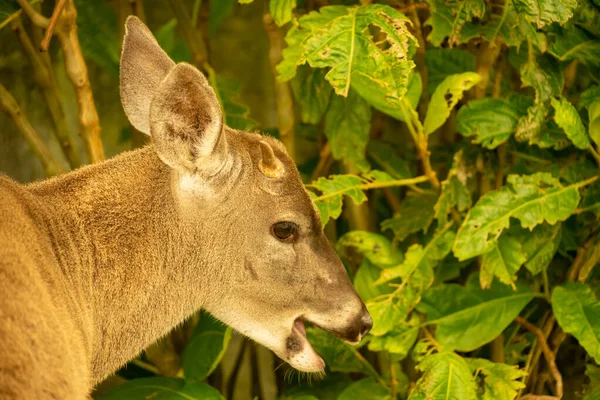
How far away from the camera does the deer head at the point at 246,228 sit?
6.61 feet

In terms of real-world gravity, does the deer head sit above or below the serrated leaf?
above

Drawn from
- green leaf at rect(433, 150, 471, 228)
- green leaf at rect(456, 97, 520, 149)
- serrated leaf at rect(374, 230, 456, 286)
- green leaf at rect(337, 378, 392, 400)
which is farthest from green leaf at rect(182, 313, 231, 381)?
green leaf at rect(456, 97, 520, 149)

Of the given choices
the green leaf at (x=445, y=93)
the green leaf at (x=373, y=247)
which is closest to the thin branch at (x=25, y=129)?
the green leaf at (x=373, y=247)

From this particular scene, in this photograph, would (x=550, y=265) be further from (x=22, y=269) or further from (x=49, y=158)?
(x=22, y=269)

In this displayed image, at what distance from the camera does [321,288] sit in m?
2.19

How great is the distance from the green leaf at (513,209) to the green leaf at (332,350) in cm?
54

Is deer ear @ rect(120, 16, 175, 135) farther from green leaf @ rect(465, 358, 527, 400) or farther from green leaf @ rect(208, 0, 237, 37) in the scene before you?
green leaf @ rect(465, 358, 527, 400)

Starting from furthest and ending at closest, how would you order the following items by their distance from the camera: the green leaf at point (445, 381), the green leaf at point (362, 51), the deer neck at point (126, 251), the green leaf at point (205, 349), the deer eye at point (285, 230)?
1. the green leaf at point (205, 349)
2. the green leaf at point (445, 381)
3. the green leaf at point (362, 51)
4. the deer eye at point (285, 230)
5. the deer neck at point (126, 251)

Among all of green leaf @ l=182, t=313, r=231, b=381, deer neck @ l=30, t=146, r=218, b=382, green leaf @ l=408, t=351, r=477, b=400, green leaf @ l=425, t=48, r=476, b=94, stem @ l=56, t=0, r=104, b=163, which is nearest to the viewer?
deer neck @ l=30, t=146, r=218, b=382

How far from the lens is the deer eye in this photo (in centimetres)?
213

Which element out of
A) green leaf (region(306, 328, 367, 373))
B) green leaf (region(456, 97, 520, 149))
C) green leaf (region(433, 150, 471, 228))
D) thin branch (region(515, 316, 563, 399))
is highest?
green leaf (region(456, 97, 520, 149))

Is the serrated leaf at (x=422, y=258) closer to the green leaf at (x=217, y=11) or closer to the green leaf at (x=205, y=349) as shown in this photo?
the green leaf at (x=205, y=349)

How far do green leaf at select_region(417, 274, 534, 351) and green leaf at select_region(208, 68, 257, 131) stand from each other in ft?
2.68

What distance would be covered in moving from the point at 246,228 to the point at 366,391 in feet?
2.94
